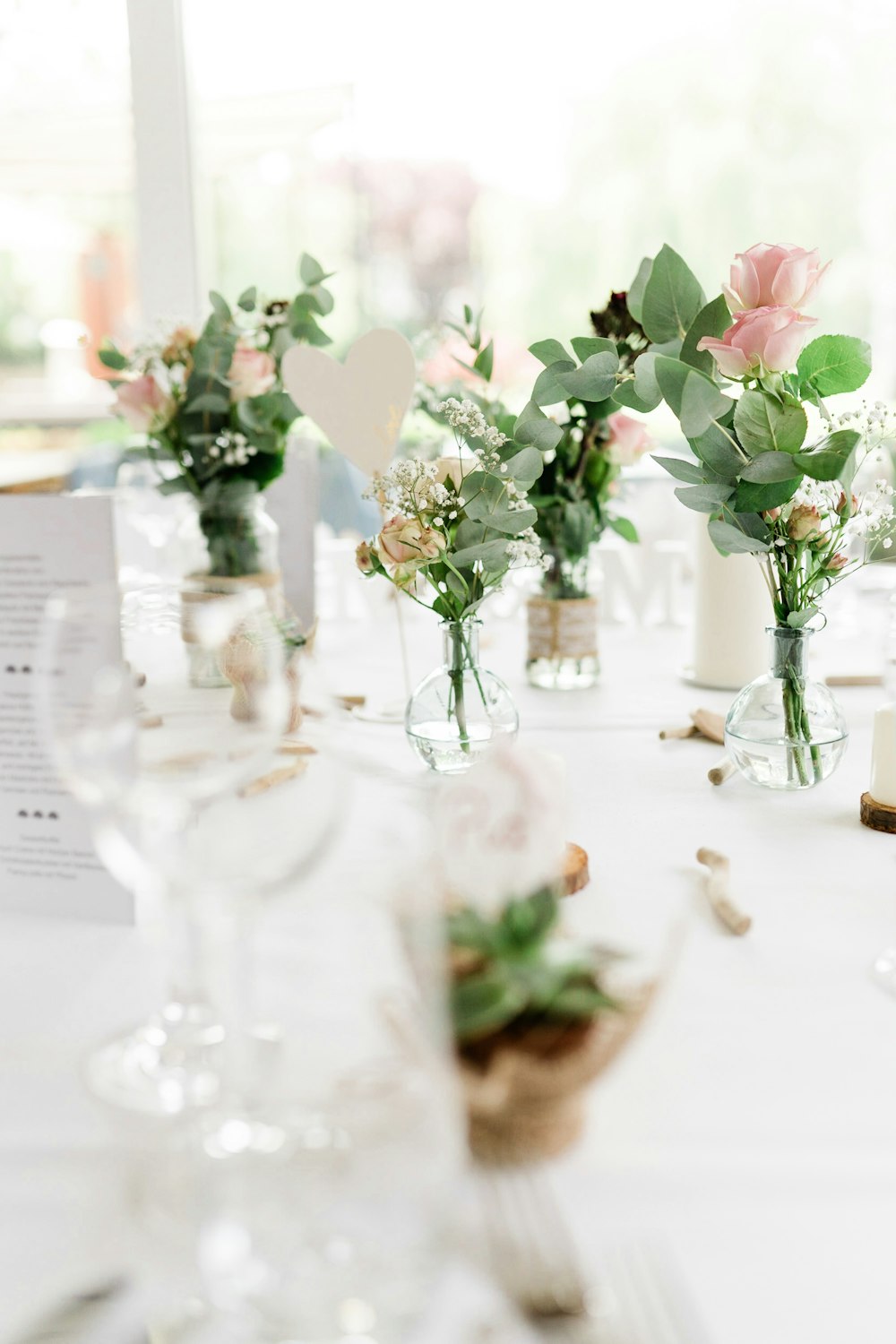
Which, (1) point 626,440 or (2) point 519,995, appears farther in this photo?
(1) point 626,440

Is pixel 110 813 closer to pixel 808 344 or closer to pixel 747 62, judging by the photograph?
pixel 808 344

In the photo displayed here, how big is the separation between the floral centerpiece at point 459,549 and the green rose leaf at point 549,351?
0.29 ft

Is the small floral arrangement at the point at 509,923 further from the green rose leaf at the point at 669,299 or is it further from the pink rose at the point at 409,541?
the green rose leaf at the point at 669,299

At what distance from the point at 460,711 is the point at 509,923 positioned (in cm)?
55

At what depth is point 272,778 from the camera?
0.61 m

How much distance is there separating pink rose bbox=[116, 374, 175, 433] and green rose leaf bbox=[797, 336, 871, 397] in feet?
2.44

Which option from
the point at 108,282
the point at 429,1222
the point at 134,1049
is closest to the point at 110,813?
the point at 134,1049

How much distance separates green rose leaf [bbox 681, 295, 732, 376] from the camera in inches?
35.7

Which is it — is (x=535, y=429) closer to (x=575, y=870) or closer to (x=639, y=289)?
(x=639, y=289)

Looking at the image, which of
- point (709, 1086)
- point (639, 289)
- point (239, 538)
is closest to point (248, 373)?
point (239, 538)

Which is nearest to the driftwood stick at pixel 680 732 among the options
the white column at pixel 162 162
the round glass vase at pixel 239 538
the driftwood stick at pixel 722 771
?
the driftwood stick at pixel 722 771

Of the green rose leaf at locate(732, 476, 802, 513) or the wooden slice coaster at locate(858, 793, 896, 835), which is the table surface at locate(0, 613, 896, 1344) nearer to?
the wooden slice coaster at locate(858, 793, 896, 835)

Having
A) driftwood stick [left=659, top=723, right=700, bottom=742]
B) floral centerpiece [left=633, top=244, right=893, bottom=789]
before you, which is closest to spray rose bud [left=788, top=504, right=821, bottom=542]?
floral centerpiece [left=633, top=244, right=893, bottom=789]

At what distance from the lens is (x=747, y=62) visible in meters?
8.36
